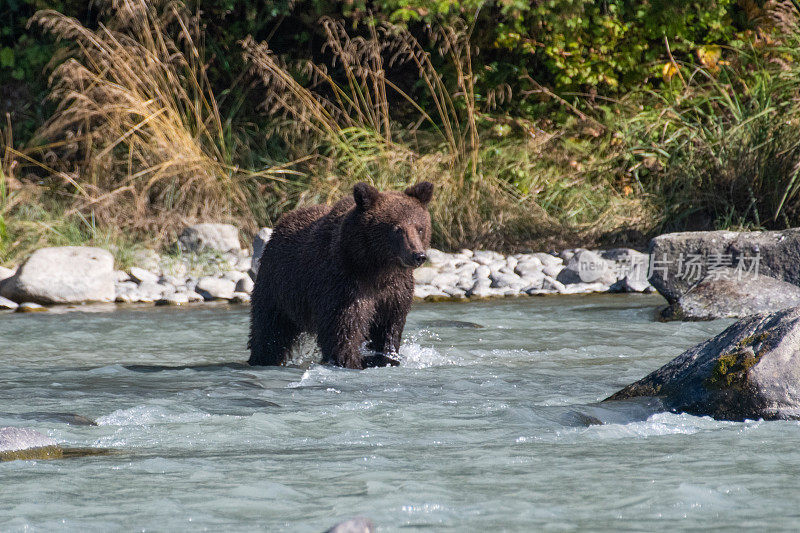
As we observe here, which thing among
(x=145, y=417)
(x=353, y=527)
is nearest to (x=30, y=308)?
(x=145, y=417)

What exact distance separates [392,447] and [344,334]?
→ 176 centimetres

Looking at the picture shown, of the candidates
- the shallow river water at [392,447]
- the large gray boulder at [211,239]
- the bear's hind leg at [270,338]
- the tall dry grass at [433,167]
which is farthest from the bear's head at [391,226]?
the large gray boulder at [211,239]

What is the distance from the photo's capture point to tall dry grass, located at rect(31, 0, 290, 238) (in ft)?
36.4

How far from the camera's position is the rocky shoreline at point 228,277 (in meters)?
9.22

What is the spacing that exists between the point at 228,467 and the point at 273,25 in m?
11.0

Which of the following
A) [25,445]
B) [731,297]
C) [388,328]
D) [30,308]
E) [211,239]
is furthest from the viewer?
[211,239]

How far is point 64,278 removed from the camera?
9258 mm

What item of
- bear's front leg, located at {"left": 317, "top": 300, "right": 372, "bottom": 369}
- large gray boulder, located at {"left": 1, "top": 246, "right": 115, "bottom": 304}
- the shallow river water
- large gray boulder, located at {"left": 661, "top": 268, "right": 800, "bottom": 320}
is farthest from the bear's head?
large gray boulder, located at {"left": 1, "top": 246, "right": 115, "bottom": 304}

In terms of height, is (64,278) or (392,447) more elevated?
(392,447)

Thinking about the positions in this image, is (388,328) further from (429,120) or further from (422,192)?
(429,120)

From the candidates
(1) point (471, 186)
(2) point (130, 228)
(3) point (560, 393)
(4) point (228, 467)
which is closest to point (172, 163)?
(2) point (130, 228)

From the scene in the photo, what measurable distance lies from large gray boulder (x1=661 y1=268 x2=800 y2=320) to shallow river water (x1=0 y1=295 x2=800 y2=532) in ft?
3.54

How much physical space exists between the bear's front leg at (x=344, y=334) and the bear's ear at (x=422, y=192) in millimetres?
645

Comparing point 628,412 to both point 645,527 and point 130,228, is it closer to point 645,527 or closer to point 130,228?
point 645,527
